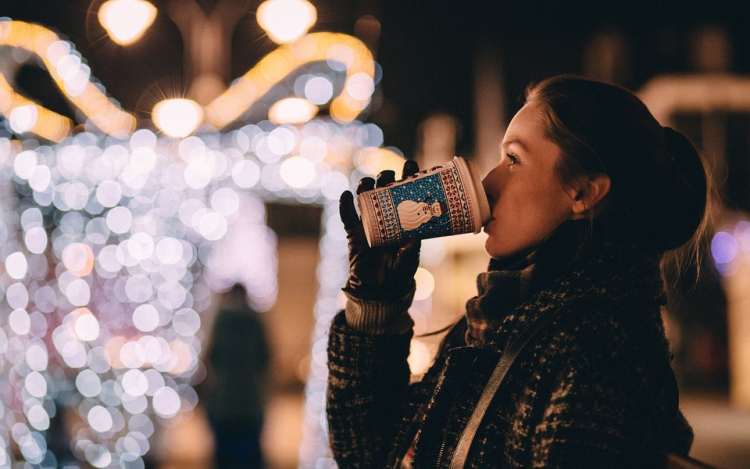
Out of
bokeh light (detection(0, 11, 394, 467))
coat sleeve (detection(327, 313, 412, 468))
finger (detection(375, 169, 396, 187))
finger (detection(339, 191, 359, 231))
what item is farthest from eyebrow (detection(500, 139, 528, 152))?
bokeh light (detection(0, 11, 394, 467))

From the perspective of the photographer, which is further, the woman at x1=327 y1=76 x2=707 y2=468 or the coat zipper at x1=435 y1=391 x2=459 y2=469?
the coat zipper at x1=435 y1=391 x2=459 y2=469

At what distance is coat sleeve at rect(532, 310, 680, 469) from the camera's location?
2.97 ft

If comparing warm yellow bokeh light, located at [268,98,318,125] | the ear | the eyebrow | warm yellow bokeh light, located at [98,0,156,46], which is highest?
warm yellow bokeh light, located at [98,0,156,46]

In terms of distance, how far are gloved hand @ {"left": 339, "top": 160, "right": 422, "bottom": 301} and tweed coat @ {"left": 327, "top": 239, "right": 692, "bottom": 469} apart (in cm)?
26

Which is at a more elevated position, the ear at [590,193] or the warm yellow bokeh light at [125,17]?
the warm yellow bokeh light at [125,17]

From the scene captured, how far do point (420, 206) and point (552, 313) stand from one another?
39 centimetres

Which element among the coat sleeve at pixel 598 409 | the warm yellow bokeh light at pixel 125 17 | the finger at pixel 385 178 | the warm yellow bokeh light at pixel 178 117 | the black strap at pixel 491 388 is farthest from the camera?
the warm yellow bokeh light at pixel 178 117

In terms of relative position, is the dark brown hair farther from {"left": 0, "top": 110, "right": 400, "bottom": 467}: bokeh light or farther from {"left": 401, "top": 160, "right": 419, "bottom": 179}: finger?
{"left": 0, "top": 110, "right": 400, "bottom": 467}: bokeh light

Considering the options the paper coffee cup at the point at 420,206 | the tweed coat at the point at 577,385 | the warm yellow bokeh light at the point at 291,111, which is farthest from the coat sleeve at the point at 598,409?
the warm yellow bokeh light at the point at 291,111

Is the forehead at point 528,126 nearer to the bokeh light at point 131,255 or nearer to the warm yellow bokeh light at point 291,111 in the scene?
the bokeh light at point 131,255

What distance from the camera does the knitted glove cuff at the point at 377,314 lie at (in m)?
1.42

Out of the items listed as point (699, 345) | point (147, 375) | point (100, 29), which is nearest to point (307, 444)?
point (147, 375)

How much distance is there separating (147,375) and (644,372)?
15.0 ft

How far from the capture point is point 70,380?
4414mm
